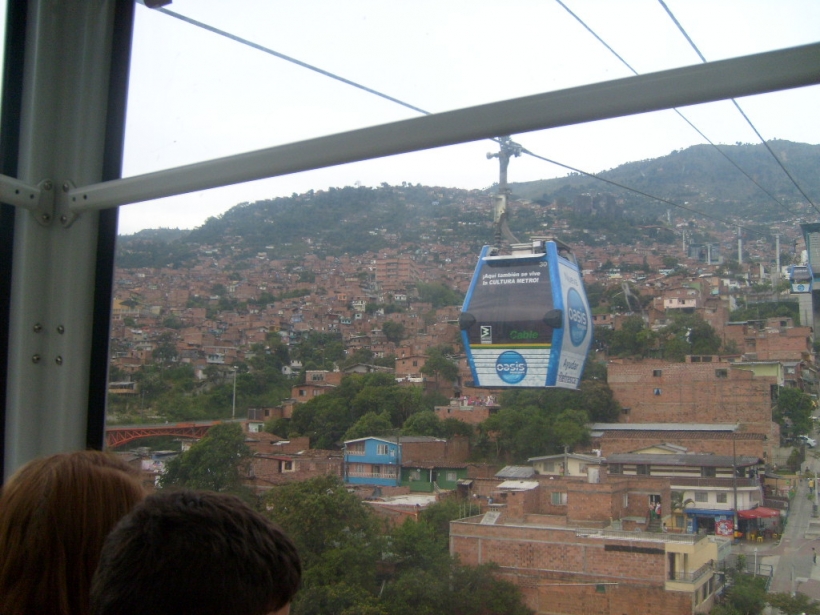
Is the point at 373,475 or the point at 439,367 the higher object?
the point at 439,367

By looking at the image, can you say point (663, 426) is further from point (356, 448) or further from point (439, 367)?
point (356, 448)

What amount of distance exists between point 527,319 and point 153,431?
2.09 metres

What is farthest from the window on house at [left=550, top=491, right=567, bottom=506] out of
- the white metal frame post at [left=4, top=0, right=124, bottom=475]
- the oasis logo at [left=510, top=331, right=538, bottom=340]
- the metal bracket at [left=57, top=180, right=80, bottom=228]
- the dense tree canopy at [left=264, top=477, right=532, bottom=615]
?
the oasis logo at [left=510, top=331, right=538, bottom=340]

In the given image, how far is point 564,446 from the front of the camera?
82.1 inches

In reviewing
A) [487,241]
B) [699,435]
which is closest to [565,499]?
[699,435]

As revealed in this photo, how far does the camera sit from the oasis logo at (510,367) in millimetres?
2787

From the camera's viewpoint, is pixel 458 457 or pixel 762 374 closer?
pixel 762 374

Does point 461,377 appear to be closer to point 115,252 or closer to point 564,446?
point 564,446

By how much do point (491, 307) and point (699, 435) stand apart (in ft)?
5.02

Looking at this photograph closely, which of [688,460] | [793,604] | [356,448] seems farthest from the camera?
[356,448]

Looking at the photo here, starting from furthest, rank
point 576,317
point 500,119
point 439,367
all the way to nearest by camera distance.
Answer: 1. point 576,317
2. point 439,367
3. point 500,119

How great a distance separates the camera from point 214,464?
2.03 m

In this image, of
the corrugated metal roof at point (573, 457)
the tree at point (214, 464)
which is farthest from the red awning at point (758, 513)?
the tree at point (214, 464)

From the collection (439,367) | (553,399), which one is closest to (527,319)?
(553,399)
